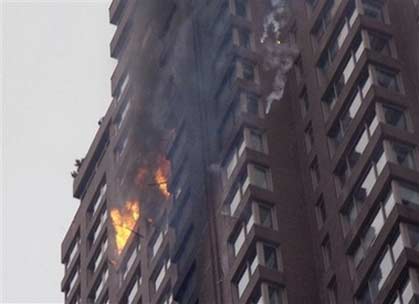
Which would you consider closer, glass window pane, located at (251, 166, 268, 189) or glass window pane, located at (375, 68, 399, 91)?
glass window pane, located at (375, 68, 399, 91)

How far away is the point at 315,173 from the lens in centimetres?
10062

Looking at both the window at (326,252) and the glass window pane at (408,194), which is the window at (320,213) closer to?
the window at (326,252)

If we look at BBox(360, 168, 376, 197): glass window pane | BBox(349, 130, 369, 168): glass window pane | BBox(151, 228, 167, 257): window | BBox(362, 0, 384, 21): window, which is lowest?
BBox(360, 168, 376, 197): glass window pane

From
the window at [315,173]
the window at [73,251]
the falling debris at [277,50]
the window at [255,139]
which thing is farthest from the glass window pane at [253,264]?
the window at [73,251]

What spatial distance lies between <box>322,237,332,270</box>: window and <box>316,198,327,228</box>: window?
131 cm

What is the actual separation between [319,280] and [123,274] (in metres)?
24.8

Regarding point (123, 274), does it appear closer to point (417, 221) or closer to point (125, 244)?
point (125, 244)

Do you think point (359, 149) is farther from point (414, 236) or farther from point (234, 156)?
point (234, 156)

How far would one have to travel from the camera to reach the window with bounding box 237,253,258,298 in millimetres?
96688

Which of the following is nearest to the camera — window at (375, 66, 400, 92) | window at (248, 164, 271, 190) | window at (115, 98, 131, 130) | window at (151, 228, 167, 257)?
window at (375, 66, 400, 92)

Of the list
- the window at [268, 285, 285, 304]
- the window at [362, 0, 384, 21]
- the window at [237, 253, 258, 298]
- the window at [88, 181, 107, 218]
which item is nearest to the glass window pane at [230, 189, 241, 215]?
the window at [237, 253, 258, 298]

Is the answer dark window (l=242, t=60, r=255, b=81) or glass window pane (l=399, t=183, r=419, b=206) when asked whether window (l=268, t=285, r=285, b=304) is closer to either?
glass window pane (l=399, t=183, r=419, b=206)

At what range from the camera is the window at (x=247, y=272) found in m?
96.7

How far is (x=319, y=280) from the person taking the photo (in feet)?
315
